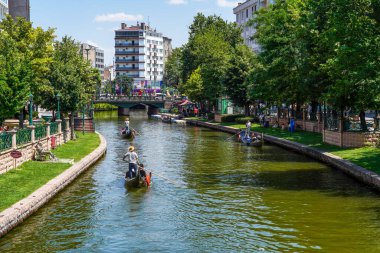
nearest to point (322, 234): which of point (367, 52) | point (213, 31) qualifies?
point (367, 52)

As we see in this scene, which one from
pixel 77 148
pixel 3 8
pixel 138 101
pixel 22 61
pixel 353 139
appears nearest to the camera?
pixel 353 139

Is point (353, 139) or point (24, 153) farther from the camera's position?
point (353, 139)

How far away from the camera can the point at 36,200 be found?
2266cm

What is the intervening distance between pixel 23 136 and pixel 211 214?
14400 millimetres

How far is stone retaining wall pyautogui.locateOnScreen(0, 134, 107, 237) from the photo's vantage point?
19.5 metres

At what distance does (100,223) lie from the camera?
70.7 ft

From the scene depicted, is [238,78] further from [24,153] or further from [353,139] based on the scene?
[24,153]

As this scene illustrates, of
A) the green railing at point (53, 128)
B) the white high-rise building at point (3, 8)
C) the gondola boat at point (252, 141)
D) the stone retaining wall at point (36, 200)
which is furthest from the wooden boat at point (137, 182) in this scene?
the white high-rise building at point (3, 8)

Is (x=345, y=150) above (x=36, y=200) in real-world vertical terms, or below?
above

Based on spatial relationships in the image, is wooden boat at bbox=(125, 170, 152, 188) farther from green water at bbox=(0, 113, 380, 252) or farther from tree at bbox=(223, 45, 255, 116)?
tree at bbox=(223, 45, 255, 116)

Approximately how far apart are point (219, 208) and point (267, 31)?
3872cm

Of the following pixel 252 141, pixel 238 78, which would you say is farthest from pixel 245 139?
pixel 238 78

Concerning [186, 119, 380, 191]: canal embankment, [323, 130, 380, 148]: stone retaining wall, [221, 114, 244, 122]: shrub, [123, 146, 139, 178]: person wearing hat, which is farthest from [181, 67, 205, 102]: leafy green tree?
[123, 146, 139, 178]: person wearing hat

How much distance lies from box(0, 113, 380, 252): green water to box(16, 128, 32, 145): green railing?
393cm
